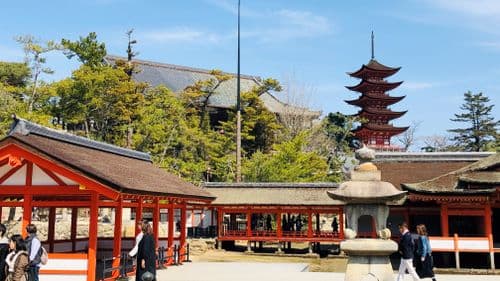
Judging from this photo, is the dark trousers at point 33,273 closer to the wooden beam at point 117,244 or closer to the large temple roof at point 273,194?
the wooden beam at point 117,244

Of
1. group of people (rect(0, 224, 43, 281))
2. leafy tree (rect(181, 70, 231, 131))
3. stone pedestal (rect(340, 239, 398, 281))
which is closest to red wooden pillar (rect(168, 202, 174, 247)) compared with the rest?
stone pedestal (rect(340, 239, 398, 281))

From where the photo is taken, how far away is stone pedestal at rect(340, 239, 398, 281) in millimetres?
12680

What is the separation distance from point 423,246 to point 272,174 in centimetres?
2641

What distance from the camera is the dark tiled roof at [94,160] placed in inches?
519

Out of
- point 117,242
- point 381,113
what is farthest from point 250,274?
point 381,113

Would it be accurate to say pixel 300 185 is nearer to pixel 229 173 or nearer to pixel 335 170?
pixel 229 173

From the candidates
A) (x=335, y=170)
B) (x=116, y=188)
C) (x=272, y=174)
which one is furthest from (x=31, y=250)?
(x=335, y=170)

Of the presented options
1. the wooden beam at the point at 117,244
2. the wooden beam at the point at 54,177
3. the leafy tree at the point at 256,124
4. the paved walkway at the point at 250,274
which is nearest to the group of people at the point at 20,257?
the wooden beam at the point at 54,177

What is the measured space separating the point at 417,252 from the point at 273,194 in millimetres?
17120

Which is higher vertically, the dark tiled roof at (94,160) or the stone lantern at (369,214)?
the dark tiled roof at (94,160)

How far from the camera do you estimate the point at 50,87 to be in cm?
3616

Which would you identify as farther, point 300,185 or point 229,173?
point 229,173

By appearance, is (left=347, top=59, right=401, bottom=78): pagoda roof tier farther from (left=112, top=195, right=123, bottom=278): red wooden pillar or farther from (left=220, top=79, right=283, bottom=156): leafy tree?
(left=112, top=195, right=123, bottom=278): red wooden pillar

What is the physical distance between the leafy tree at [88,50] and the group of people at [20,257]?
29.8m
